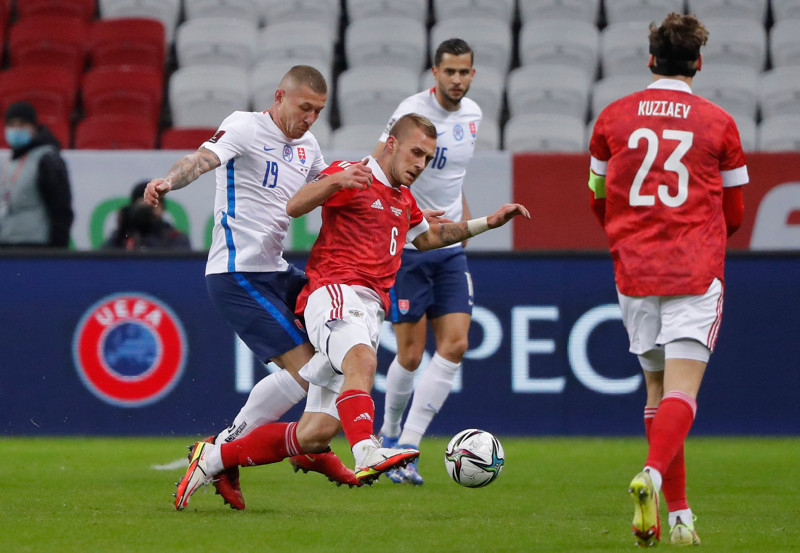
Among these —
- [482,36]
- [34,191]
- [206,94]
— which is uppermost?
[482,36]

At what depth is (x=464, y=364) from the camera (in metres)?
9.55

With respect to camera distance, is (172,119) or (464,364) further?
(172,119)

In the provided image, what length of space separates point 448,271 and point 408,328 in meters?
0.41

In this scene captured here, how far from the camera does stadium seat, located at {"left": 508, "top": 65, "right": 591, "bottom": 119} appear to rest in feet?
43.8

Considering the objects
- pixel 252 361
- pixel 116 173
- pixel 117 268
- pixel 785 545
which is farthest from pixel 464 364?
pixel 785 545

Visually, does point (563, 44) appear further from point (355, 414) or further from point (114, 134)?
point (355, 414)

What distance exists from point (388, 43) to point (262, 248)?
8265mm

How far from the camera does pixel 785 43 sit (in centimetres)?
1392

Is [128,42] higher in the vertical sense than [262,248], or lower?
higher

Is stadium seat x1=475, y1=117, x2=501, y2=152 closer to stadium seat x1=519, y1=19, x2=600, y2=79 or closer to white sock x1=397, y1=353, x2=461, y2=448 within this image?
stadium seat x1=519, y1=19, x2=600, y2=79

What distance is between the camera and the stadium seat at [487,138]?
40.8 ft

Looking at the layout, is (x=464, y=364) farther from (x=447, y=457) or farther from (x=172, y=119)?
(x=172, y=119)

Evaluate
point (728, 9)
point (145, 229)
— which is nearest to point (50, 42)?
point (145, 229)

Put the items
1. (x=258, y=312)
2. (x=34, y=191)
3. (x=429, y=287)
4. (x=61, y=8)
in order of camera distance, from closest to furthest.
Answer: (x=258, y=312)
(x=429, y=287)
(x=34, y=191)
(x=61, y=8)
